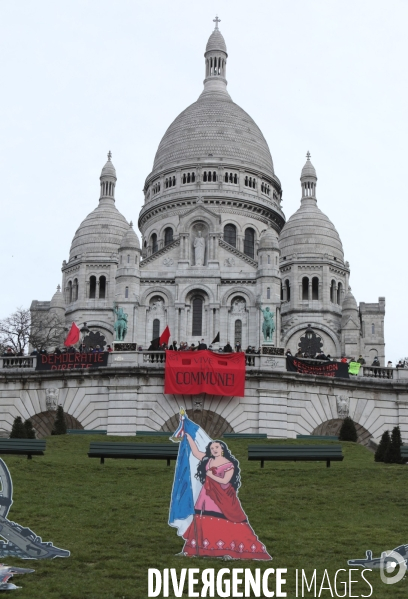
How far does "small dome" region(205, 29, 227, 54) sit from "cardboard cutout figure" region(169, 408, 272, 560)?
112 m

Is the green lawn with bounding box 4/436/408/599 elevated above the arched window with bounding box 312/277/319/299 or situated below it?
below

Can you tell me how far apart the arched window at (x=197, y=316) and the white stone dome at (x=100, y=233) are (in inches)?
682

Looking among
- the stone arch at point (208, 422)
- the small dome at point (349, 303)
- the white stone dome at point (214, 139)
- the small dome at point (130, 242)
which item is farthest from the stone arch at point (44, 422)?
the white stone dome at point (214, 139)

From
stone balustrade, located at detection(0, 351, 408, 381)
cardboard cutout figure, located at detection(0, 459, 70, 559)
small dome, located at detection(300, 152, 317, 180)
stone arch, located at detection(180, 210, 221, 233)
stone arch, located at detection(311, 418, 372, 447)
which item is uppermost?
small dome, located at detection(300, 152, 317, 180)

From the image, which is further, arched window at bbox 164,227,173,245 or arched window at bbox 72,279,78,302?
arched window at bbox 164,227,173,245

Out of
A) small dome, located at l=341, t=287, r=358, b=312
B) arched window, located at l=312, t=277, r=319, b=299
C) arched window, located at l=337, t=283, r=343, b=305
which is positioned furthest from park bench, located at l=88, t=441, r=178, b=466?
arched window, located at l=337, t=283, r=343, b=305

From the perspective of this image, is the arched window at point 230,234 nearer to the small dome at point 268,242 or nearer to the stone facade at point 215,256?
the stone facade at point 215,256

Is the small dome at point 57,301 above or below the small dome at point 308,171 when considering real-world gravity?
below

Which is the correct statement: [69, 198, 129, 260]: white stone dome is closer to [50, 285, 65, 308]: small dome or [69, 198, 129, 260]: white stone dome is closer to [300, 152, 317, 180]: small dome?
[50, 285, 65, 308]: small dome

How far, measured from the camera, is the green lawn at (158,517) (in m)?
19.6

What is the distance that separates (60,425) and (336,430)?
39.2 ft

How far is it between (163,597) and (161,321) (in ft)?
236

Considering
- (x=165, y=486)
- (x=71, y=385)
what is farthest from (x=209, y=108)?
(x=165, y=486)

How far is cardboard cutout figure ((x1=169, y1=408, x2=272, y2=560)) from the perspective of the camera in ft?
67.8
